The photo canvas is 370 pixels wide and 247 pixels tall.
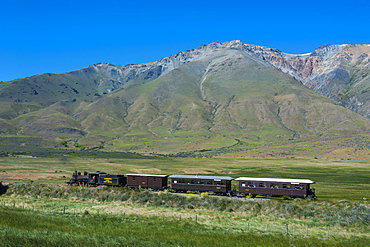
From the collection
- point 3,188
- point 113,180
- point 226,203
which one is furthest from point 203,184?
point 3,188

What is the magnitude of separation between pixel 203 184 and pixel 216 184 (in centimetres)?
247

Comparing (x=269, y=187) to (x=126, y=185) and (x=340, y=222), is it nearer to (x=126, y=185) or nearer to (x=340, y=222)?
(x=340, y=222)

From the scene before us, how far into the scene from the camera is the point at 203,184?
5788 centimetres

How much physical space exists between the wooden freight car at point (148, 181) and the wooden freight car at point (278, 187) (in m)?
14.9

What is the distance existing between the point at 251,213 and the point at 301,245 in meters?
23.7

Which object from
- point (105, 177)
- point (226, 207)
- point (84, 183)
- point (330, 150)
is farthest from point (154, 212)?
point (330, 150)

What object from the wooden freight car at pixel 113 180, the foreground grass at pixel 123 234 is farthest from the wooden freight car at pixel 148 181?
the foreground grass at pixel 123 234

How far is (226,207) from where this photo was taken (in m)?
A: 46.9

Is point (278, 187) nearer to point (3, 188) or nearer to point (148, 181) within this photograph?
point (148, 181)

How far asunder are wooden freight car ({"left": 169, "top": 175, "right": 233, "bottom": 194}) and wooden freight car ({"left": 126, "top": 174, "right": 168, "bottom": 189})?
222cm

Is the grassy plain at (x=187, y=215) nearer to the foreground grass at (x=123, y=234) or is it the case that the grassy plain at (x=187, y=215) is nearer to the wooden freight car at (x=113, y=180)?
the foreground grass at (x=123, y=234)

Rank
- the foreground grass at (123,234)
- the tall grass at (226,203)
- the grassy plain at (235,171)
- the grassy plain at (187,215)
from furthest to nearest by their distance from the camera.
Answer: the grassy plain at (235,171), the tall grass at (226,203), the grassy plain at (187,215), the foreground grass at (123,234)

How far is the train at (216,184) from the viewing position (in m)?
53.1

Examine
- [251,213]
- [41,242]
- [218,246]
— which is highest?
[41,242]
